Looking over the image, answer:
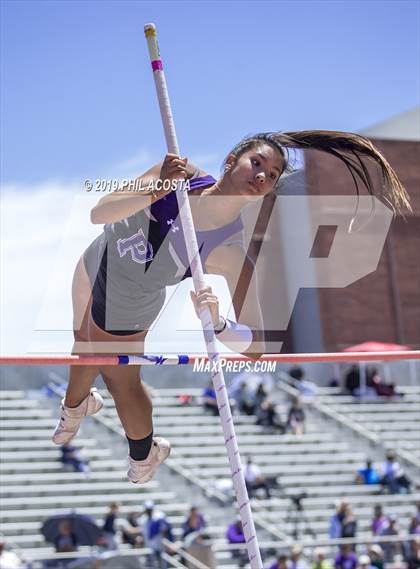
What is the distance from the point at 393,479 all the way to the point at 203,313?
38.2ft

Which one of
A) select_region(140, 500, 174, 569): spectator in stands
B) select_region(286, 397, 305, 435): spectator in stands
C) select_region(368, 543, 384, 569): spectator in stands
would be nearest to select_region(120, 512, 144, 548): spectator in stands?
select_region(140, 500, 174, 569): spectator in stands

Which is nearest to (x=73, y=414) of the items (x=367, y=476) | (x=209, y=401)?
(x=367, y=476)

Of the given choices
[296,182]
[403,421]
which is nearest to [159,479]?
[403,421]

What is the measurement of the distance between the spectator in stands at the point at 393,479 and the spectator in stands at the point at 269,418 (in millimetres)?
1842

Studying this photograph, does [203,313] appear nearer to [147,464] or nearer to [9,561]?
[147,464]

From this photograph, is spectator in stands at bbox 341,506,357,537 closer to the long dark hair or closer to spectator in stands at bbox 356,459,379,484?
spectator in stands at bbox 356,459,379,484

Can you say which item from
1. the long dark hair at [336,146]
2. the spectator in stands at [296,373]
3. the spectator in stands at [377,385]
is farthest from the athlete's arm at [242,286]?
the spectator in stands at [377,385]

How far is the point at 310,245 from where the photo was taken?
70.9 feet

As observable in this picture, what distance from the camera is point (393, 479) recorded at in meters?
15.5

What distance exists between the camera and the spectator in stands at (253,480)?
14.2 metres

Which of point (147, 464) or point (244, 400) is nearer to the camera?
point (147, 464)

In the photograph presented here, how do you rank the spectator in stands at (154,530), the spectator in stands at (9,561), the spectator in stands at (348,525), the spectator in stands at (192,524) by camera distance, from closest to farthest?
the spectator in stands at (9,561) < the spectator in stands at (154,530) < the spectator in stands at (192,524) < the spectator in stands at (348,525)

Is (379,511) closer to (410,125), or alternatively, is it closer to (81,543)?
(81,543)

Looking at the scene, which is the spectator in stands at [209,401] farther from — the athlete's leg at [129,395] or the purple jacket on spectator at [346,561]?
the athlete's leg at [129,395]
